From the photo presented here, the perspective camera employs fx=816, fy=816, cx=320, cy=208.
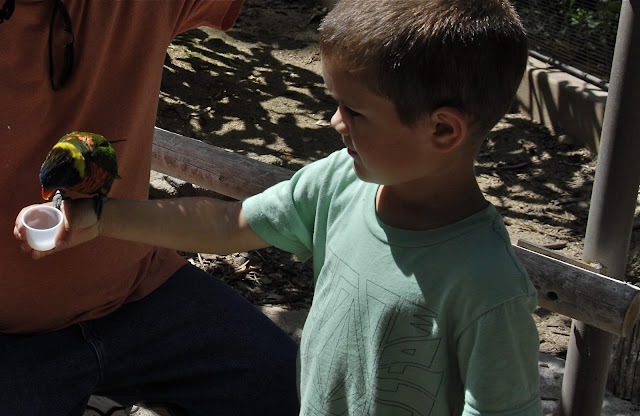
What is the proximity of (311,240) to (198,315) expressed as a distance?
56cm

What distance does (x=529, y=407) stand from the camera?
50.7 inches

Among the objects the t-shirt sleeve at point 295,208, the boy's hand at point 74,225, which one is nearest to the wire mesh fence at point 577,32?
the t-shirt sleeve at point 295,208

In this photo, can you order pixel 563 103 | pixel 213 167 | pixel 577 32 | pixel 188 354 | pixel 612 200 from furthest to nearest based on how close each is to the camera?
pixel 577 32 < pixel 563 103 < pixel 213 167 < pixel 612 200 < pixel 188 354

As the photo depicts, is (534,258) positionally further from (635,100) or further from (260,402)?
(260,402)

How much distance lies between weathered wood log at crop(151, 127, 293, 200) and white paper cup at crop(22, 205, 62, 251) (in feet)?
2.16

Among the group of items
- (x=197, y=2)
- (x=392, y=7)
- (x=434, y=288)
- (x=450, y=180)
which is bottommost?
(x=434, y=288)

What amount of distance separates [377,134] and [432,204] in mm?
162

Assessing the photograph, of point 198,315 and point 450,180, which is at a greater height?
point 450,180

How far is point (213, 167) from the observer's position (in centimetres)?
228

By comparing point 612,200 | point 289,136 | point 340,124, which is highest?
point 340,124

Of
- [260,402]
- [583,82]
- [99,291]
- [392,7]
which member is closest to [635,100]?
[392,7]

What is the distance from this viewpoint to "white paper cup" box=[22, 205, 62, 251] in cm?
155

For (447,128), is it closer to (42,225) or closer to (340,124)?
(340,124)

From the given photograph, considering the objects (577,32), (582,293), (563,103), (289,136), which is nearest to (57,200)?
(582,293)
